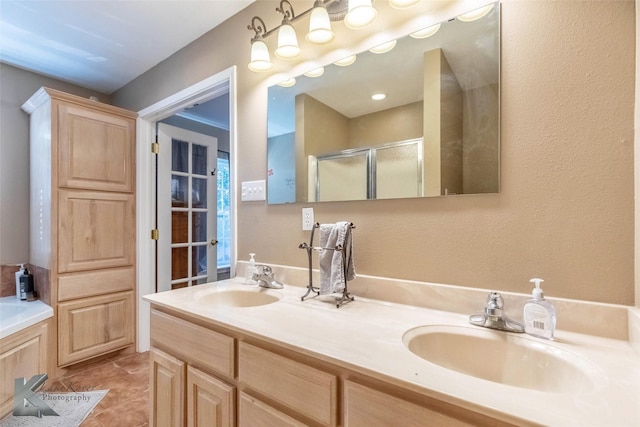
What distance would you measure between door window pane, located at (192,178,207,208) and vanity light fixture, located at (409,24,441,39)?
7.93ft

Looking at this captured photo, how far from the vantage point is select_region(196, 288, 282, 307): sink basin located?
54.1 inches

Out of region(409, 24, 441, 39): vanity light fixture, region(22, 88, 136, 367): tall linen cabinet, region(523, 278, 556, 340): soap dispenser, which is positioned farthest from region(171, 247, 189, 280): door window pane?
region(523, 278, 556, 340): soap dispenser

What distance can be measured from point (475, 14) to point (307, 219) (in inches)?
41.7

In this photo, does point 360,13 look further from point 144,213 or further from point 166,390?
point 144,213

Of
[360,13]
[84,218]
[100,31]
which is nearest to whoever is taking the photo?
[360,13]

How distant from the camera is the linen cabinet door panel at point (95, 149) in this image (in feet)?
6.95

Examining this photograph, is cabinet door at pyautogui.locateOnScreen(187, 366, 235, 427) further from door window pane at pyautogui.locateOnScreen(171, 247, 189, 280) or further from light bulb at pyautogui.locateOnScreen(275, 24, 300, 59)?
door window pane at pyautogui.locateOnScreen(171, 247, 189, 280)

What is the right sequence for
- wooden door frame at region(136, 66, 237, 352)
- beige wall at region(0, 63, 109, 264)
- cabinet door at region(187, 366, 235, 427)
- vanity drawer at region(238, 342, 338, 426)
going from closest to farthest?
vanity drawer at region(238, 342, 338, 426)
cabinet door at region(187, 366, 235, 427)
beige wall at region(0, 63, 109, 264)
wooden door frame at region(136, 66, 237, 352)

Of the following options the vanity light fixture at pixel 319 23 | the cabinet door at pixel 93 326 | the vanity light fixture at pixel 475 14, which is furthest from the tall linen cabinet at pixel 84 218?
the vanity light fixture at pixel 475 14

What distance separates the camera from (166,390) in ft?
4.01

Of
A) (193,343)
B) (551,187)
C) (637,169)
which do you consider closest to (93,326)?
(193,343)

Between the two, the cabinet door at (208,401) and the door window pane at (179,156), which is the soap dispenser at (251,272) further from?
the door window pane at (179,156)

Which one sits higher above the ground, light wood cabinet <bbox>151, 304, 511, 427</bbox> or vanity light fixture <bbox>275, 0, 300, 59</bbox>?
vanity light fixture <bbox>275, 0, 300, 59</bbox>

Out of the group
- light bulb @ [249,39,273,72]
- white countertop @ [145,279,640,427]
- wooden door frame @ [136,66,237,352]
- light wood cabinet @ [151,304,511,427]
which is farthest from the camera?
wooden door frame @ [136,66,237,352]
